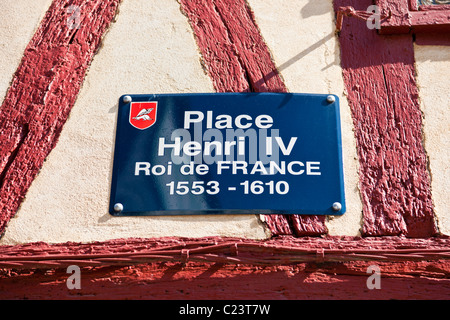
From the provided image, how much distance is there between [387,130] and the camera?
2.53m

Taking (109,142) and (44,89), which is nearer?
(109,142)

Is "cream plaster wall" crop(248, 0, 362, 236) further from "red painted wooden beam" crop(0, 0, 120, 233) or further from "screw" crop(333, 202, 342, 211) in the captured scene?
"red painted wooden beam" crop(0, 0, 120, 233)

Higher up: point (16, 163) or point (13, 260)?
point (16, 163)

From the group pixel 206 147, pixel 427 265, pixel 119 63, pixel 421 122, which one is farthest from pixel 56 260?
pixel 421 122

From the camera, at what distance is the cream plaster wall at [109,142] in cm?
A: 239

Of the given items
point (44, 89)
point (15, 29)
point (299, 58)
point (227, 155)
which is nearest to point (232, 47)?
point (299, 58)

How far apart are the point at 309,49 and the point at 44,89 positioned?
3.79ft

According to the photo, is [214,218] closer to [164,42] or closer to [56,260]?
[56,260]

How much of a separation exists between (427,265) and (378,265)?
0.18 meters

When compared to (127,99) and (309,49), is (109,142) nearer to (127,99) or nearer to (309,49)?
(127,99)

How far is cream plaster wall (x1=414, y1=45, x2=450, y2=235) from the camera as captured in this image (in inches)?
94.9

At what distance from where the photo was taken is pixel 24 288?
7.54 feet

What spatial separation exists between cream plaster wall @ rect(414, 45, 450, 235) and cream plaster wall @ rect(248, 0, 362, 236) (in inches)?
11.9

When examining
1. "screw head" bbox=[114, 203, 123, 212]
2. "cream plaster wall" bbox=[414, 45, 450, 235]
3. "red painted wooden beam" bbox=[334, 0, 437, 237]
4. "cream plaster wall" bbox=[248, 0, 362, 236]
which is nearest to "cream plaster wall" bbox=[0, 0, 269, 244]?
"screw head" bbox=[114, 203, 123, 212]
